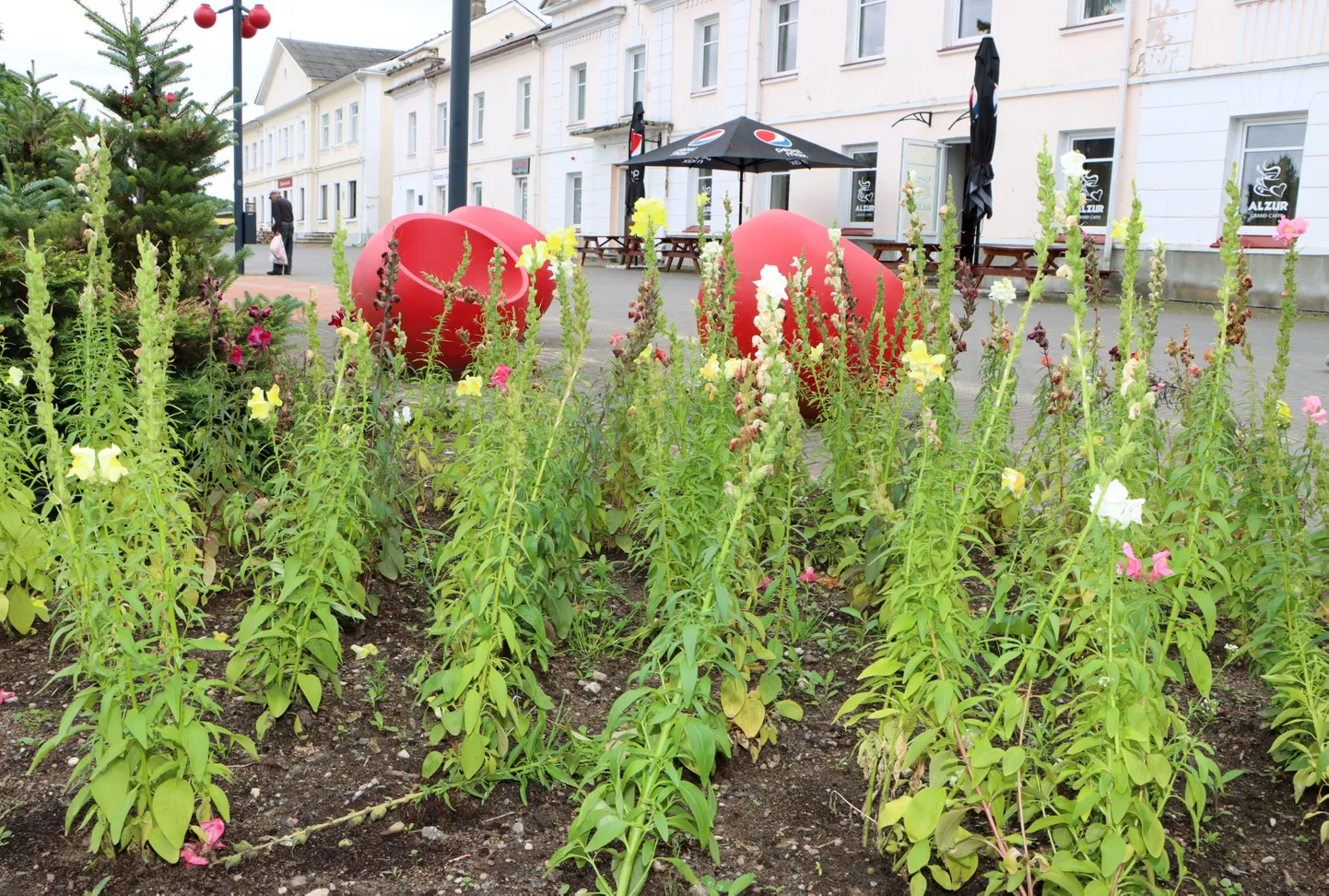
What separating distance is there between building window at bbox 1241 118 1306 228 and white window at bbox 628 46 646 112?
49.2 ft

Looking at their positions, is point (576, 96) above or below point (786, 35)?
below

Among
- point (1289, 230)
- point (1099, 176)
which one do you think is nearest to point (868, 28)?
point (1099, 176)

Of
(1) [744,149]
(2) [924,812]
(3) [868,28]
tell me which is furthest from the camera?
(3) [868,28]

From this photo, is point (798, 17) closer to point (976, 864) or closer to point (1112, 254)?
point (1112, 254)

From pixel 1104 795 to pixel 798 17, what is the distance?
2186cm

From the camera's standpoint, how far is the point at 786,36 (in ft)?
73.7

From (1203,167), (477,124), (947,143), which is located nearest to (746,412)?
(1203,167)

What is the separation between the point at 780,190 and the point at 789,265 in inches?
698

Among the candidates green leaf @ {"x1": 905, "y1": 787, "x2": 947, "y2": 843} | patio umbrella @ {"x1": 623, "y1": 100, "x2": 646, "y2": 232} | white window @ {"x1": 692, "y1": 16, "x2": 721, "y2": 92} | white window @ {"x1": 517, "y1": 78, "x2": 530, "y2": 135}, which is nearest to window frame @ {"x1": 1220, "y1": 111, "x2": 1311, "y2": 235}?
patio umbrella @ {"x1": 623, "y1": 100, "x2": 646, "y2": 232}

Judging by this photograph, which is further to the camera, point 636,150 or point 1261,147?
point 636,150

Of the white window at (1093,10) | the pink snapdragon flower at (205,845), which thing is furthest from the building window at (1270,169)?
the pink snapdragon flower at (205,845)

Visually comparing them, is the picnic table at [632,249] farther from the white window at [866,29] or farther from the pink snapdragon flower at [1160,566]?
the pink snapdragon flower at [1160,566]

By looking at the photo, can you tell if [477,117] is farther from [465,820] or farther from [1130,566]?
[1130,566]

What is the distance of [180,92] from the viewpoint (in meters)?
4.96
